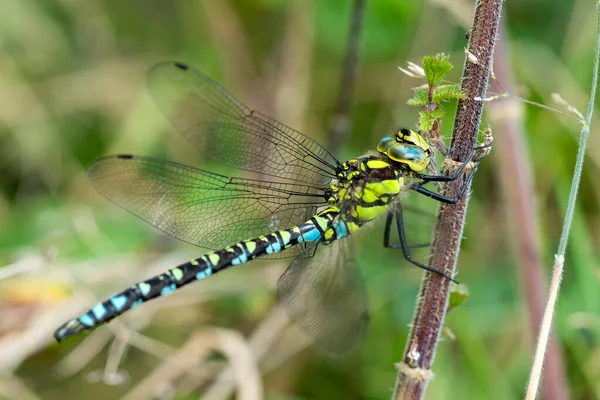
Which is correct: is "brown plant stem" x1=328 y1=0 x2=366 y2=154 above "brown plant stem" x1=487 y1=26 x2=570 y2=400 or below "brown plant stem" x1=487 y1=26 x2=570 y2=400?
above

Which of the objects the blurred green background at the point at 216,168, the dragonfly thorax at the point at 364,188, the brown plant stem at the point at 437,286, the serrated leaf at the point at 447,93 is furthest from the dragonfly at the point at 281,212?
the serrated leaf at the point at 447,93

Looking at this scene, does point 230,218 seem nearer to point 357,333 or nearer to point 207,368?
point 357,333

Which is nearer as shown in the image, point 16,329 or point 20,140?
point 16,329

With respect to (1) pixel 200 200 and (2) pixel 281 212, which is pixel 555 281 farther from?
(1) pixel 200 200

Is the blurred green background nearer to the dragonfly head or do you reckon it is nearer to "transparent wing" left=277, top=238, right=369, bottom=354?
"transparent wing" left=277, top=238, right=369, bottom=354

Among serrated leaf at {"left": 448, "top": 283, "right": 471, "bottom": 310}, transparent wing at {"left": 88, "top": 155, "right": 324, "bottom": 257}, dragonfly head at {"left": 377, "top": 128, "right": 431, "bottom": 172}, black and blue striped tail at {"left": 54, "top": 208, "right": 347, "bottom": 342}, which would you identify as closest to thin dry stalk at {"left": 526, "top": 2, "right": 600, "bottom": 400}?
serrated leaf at {"left": 448, "top": 283, "right": 471, "bottom": 310}

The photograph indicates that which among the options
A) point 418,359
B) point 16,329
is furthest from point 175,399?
point 418,359

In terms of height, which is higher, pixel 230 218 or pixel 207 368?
pixel 230 218
